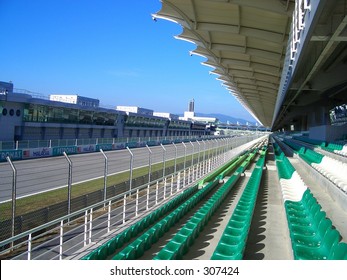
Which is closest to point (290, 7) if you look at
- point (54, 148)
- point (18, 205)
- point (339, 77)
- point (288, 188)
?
point (288, 188)

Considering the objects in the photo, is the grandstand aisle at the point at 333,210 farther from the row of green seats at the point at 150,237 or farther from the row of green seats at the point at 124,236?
the row of green seats at the point at 124,236

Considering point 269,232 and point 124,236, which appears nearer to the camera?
point 124,236

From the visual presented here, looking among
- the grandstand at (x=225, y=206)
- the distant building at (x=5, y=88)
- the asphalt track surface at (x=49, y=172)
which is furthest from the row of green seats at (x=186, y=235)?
the distant building at (x=5, y=88)

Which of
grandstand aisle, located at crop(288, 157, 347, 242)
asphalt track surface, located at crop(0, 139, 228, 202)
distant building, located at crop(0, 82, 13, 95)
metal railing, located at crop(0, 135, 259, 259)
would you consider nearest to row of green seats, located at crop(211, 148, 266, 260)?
grandstand aisle, located at crop(288, 157, 347, 242)

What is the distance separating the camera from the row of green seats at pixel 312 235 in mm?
4480

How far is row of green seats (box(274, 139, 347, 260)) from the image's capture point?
4.48 meters

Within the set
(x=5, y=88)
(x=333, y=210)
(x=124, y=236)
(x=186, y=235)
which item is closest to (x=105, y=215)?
(x=124, y=236)

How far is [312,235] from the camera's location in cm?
604

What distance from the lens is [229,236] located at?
20.5ft

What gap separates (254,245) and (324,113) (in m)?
29.1

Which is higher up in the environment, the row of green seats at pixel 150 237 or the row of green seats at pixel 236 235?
the row of green seats at pixel 236 235

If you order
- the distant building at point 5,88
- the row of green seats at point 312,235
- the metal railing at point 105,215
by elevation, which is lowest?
the metal railing at point 105,215

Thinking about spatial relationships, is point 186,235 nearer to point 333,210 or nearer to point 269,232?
point 269,232
